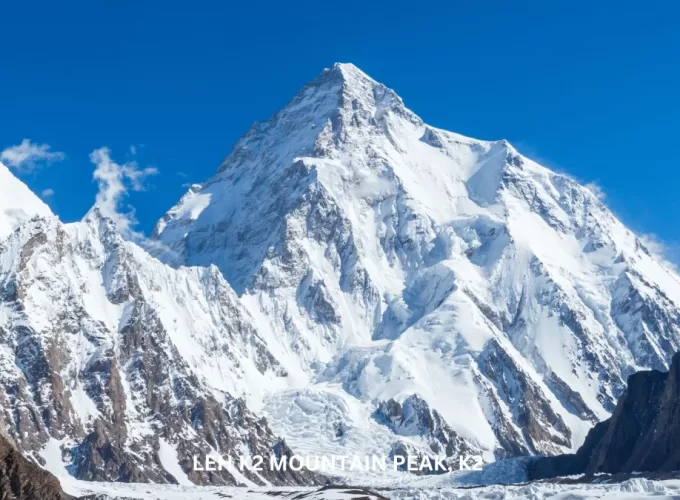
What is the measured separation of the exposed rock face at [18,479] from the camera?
96.1 m

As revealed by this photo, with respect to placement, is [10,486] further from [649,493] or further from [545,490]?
[545,490]

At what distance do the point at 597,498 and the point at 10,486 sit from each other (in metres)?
76.3

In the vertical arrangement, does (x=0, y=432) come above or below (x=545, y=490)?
below

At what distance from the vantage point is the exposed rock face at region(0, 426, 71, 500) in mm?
96062

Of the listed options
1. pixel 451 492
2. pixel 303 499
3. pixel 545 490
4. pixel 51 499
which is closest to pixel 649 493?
pixel 545 490

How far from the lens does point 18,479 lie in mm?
97312

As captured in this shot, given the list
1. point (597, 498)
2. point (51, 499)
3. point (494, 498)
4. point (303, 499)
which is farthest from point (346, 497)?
point (51, 499)

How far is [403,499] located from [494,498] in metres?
20.6

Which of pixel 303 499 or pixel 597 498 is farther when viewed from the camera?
pixel 303 499

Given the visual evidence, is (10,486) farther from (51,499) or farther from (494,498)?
(494,498)

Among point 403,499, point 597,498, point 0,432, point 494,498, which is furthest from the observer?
point 403,499

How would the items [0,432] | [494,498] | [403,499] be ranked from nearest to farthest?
[0,432], [494,498], [403,499]

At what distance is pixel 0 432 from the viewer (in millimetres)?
96125

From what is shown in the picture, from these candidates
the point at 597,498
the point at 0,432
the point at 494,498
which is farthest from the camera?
the point at 494,498
